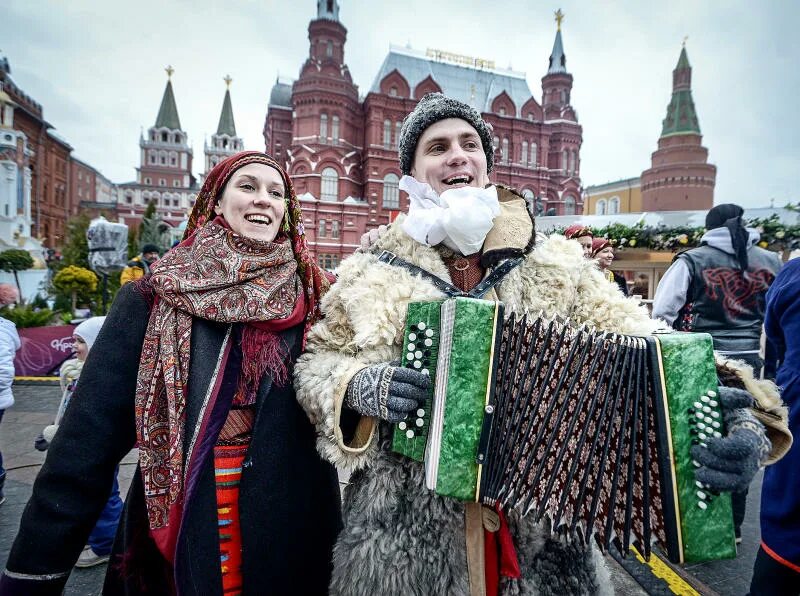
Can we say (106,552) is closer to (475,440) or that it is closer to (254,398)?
(254,398)

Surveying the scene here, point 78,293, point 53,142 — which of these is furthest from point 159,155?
point 78,293

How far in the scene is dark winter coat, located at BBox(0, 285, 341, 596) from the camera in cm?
141

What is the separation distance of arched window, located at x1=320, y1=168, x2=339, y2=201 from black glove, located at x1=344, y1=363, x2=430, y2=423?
32.7 metres

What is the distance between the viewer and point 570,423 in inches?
54.1

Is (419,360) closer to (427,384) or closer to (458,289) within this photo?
(427,384)

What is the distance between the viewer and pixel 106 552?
287 cm

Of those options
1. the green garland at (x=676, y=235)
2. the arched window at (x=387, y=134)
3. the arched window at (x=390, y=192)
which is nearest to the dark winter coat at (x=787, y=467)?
the green garland at (x=676, y=235)

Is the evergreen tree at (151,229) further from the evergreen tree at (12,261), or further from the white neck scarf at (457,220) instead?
the white neck scarf at (457,220)

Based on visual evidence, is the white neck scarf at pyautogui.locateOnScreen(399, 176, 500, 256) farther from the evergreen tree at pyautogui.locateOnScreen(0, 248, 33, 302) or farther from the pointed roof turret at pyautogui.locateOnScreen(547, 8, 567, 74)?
the pointed roof turret at pyautogui.locateOnScreen(547, 8, 567, 74)

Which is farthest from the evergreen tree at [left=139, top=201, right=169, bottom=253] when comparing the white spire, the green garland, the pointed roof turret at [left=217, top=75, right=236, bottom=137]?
the pointed roof turret at [left=217, top=75, right=236, bottom=137]

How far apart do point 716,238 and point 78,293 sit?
11.6 meters

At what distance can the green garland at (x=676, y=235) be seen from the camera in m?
6.49

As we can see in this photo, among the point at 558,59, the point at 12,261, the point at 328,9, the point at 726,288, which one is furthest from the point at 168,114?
the point at 726,288

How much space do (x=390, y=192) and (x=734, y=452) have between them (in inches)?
1318
